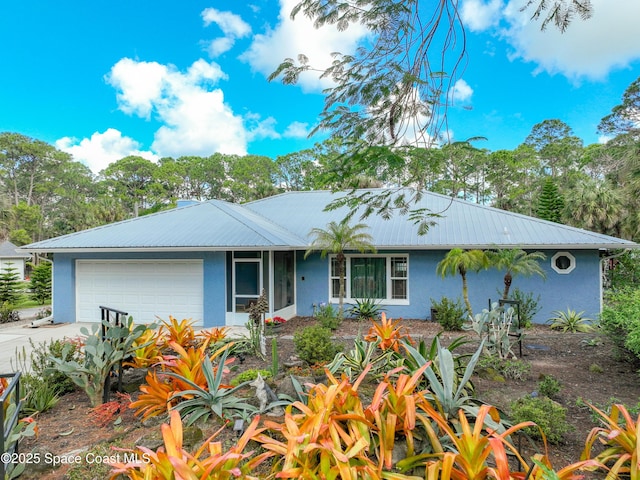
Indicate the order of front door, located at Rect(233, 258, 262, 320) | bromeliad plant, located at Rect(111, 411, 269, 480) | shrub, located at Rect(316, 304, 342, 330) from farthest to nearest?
front door, located at Rect(233, 258, 262, 320) → shrub, located at Rect(316, 304, 342, 330) → bromeliad plant, located at Rect(111, 411, 269, 480)

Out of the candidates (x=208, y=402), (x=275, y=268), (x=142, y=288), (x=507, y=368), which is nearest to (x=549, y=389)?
(x=507, y=368)

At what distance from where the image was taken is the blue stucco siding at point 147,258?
11.2 metres

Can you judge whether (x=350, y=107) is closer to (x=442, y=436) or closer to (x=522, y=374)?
(x=442, y=436)

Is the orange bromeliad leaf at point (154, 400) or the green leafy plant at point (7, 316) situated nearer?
the orange bromeliad leaf at point (154, 400)

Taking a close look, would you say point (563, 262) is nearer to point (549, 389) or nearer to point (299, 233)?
point (549, 389)

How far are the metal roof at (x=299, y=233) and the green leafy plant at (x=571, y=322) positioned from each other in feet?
6.40

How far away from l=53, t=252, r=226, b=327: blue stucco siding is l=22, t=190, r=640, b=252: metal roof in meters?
0.51

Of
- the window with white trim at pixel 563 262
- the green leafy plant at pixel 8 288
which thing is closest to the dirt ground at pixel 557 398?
the window with white trim at pixel 563 262

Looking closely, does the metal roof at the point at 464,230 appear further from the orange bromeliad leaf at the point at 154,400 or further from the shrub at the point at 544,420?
the orange bromeliad leaf at the point at 154,400

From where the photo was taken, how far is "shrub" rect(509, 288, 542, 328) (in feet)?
34.1

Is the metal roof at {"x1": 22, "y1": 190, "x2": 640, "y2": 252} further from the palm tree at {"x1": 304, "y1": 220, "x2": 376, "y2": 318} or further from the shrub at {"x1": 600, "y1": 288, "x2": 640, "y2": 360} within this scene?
the shrub at {"x1": 600, "y1": 288, "x2": 640, "y2": 360}

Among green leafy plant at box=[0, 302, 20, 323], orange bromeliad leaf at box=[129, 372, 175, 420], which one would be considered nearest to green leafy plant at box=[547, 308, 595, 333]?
orange bromeliad leaf at box=[129, 372, 175, 420]

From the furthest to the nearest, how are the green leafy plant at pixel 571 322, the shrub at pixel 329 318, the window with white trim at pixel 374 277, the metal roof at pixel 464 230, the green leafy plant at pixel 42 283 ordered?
the green leafy plant at pixel 42 283
the window with white trim at pixel 374 277
the metal roof at pixel 464 230
the shrub at pixel 329 318
the green leafy plant at pixel 571 322

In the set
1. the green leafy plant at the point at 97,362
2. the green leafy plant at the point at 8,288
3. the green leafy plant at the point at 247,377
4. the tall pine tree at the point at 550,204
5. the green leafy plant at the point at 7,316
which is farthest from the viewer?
the tall pine tree at the point at 550,204
